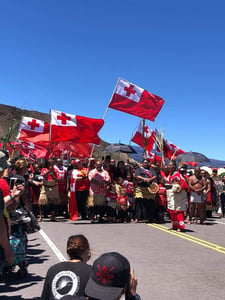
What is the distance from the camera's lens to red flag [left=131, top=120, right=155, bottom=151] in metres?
18.1

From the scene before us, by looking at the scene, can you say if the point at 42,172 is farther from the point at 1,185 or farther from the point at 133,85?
the point at 1,185

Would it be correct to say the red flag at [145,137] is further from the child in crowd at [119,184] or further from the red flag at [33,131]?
the child in crowd at [119,184]

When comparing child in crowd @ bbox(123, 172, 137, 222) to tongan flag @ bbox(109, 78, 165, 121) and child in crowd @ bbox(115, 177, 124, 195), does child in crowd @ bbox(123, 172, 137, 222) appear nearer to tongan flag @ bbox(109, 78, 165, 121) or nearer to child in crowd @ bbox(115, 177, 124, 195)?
child in crowd @ bbox(115, 177, 124, 195)

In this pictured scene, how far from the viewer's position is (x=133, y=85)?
557 inches

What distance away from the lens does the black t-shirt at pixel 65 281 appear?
2.78 metres

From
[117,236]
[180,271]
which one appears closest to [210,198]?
[117,236]

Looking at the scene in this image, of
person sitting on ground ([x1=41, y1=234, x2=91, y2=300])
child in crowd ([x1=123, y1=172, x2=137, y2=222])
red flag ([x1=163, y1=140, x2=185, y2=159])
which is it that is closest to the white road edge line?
child in crowd ([x1=123, y1=172, x2=137, y2=222])

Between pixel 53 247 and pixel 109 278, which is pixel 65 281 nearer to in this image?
pixel 109 278

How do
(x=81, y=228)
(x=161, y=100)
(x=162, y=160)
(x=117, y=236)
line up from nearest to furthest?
1. (x=117, y=236)
2. (x=81, y=228)
3. (x=161, y=100)
4. (x=162, y=160)

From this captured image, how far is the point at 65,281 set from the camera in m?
2.81

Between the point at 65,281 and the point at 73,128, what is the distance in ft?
34.9

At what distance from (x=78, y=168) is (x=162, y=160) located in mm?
7772

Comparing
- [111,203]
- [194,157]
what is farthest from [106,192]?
[194,157]

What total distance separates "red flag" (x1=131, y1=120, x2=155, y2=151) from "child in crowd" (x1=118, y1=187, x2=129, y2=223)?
6241mm
